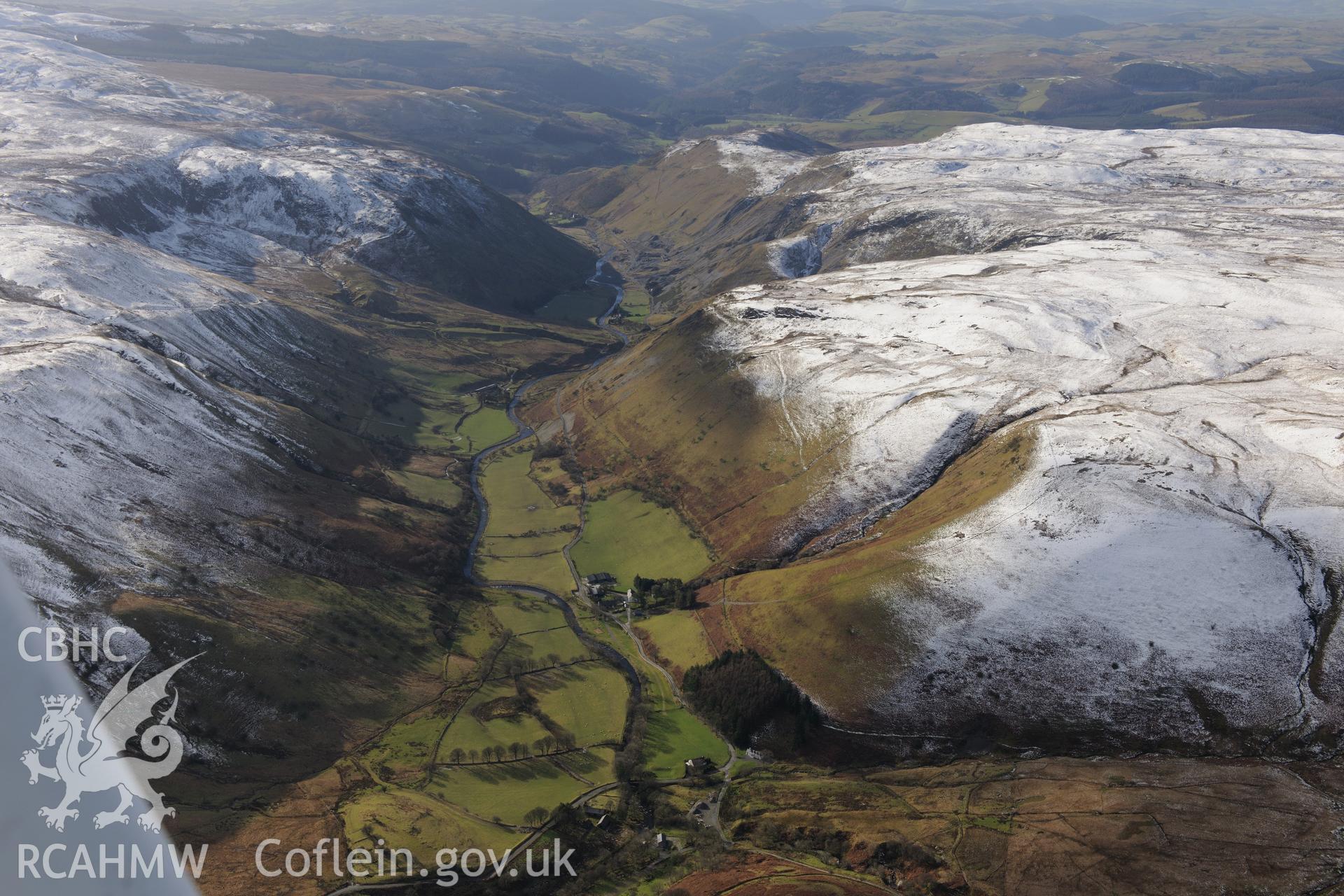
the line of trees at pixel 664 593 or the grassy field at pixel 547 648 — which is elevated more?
the line of trees at pixel 664 593

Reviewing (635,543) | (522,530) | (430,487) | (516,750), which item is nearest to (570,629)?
(635,543)

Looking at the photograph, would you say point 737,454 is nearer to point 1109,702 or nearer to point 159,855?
point 1109,702

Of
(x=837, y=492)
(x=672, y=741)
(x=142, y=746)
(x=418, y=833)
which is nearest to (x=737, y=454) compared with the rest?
(x=837, y=492)

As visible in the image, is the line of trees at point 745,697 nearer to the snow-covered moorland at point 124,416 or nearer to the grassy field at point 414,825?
the grassy field at point 414,825

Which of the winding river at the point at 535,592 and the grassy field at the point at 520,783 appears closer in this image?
the grassy field at the point at 520,783

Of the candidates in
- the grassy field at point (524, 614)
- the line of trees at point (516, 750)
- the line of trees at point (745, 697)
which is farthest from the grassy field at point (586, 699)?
the grassy field at point (524, 614)

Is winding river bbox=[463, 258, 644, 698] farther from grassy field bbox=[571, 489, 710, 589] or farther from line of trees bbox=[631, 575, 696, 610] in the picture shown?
line of trees bbox=[631, 575, 696, 610]
